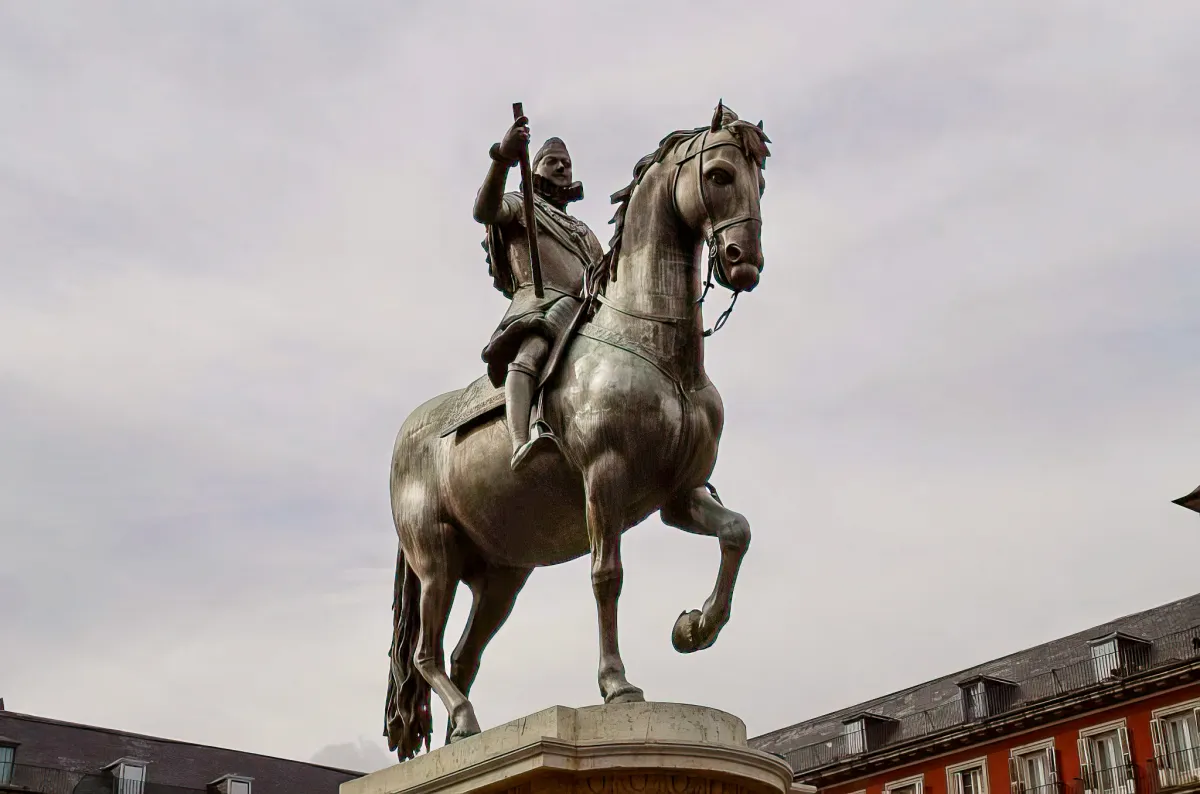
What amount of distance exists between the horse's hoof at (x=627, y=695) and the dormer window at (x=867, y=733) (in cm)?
5493

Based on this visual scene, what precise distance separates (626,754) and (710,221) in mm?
3567

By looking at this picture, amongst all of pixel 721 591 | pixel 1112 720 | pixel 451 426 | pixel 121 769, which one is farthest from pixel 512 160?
pixel 1112 720

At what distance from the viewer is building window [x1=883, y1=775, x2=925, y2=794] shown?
200ft

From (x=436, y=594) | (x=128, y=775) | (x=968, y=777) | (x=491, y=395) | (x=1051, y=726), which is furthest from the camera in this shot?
(x=968, y=777)

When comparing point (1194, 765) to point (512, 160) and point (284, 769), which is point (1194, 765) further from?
point (512, 160)

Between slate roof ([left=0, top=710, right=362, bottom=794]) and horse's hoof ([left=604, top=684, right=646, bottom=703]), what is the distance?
148 ft

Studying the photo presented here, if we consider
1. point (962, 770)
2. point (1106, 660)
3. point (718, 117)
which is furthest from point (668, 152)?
point (962, 770)

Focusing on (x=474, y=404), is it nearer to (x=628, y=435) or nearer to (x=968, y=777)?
(x=628, y=435)

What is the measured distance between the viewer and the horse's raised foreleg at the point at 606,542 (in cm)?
1106

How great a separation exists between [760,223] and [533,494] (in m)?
2.46

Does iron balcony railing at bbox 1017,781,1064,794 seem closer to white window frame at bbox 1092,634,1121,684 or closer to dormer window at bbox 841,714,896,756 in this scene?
white window frame at bbox 1092,634,1121,684

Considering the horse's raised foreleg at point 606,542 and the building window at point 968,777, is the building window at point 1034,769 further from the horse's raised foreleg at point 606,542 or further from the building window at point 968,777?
the horse's raised foreleg at point 606,542

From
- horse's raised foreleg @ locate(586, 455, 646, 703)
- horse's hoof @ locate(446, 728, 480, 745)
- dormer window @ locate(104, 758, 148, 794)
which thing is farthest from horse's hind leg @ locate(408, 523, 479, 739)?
dormer window @ locate(104, 758, 148, 794)

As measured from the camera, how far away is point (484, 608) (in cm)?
1302
